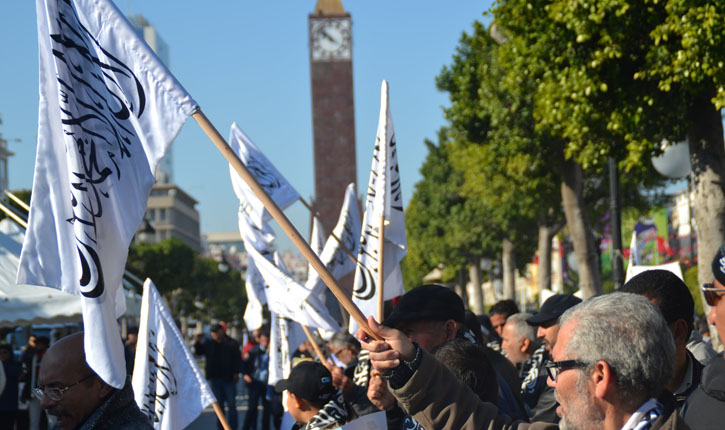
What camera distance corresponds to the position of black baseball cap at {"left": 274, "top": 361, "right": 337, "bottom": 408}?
4.31 meters

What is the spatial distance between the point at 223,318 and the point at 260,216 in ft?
318

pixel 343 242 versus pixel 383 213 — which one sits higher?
pixel 383 213

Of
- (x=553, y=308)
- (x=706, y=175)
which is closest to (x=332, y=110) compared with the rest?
(x=706, y=175)

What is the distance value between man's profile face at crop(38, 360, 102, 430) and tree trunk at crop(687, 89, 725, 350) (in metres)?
8.57

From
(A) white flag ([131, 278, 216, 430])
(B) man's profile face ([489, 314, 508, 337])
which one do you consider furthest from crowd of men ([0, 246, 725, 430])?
(B) man's profile face ([489, 314, 508, 337])

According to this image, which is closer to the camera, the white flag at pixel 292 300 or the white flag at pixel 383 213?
the white flag at pixel 383 213

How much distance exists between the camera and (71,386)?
10.6ft

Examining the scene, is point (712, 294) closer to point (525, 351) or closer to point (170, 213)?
point (525, 351)

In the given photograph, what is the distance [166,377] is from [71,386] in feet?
8.30

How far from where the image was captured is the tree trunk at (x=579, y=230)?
64.6 feet

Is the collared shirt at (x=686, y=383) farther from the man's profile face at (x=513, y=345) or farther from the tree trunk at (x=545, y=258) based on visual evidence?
the tree trunk at (x=545, y=258)

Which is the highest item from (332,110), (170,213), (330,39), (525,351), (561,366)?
(330,39)

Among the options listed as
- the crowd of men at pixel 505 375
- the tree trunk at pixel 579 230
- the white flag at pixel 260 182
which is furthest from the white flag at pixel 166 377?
the tree trunk at pixel 579 230

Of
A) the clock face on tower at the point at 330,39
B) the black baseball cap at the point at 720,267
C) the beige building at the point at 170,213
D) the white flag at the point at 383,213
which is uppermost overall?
the clock face on tower at the point at 330,39
